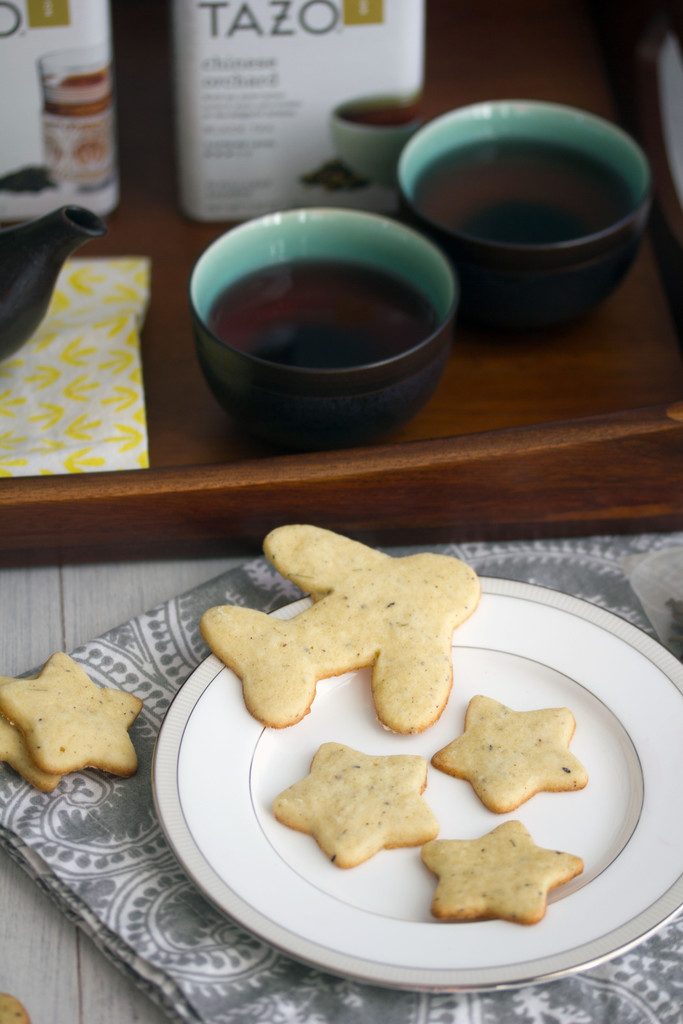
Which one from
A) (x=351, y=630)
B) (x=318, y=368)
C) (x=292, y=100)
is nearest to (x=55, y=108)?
(x=292, y=100)

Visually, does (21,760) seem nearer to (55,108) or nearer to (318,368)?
(318,368)

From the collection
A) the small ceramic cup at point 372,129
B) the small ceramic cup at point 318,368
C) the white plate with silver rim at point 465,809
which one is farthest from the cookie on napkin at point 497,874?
the small ceramic cup at point 372,129

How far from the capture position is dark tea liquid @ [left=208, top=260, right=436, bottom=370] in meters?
0.80

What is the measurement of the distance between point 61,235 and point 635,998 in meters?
0.51

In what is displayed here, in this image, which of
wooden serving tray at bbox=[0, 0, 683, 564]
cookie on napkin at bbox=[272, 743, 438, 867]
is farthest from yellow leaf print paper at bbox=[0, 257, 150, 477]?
cookie on napkin at bbox=[272, 743, 438, 867]

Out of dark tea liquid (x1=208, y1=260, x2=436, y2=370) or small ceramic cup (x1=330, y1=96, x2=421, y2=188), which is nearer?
dark tea liquid (x1=208, y1=260, x2=436, y2=370)

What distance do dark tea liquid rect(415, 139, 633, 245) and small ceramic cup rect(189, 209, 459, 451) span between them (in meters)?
0.07

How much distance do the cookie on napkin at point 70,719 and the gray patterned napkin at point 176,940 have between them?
15 millimetres

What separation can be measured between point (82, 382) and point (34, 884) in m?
0.33

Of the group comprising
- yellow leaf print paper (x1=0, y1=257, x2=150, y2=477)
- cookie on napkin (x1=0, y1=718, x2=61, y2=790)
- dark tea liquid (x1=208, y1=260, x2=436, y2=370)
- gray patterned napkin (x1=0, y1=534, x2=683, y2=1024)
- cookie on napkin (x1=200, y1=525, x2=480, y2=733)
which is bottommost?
gray patterned napkin (x1=0, y1=534, x2=683, y2=1024)

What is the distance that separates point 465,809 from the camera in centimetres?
62

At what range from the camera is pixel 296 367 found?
73 cm

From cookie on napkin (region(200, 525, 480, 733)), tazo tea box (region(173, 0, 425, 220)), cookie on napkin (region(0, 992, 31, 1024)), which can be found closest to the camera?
cookie on napkin (region(0, 992, 31, 1024))

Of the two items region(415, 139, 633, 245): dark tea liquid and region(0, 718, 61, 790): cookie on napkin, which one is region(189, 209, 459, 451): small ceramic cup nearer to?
region(415, 139, 633, 245): dark tea liquid
